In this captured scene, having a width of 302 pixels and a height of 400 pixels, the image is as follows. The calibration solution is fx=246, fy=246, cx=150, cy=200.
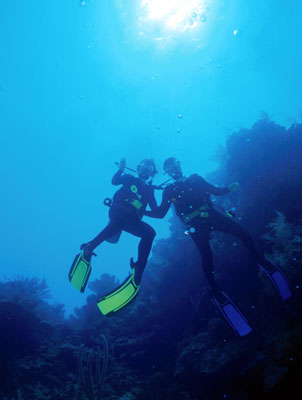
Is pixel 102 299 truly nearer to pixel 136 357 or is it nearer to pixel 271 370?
pixel 136 357

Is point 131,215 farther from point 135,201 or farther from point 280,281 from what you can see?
point 280,281

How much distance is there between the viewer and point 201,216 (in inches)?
224

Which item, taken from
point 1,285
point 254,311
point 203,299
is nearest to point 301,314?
point 254,311

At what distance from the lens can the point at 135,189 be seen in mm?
Answer: 6711

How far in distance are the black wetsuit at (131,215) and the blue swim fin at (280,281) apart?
2.64m

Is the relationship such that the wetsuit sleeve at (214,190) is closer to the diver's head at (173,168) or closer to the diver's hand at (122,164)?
the diver's head at (173,168)

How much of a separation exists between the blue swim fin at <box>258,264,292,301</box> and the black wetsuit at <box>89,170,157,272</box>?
8.66ft

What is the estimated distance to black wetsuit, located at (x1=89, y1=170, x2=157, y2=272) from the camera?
5832 millimetres

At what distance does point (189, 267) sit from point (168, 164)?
12.9ft

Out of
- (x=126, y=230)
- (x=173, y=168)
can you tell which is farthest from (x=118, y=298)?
(x=173, y=168)

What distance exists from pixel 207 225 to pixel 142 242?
1597 millimetres

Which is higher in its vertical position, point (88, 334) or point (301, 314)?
point (88, 334)

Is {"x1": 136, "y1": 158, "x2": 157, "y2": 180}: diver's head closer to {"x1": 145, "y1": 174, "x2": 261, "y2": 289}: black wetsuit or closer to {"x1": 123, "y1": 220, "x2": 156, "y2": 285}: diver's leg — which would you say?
{"x1": 145, "y1": 174, "x2": 261, "y2": 289}: black wetsuit

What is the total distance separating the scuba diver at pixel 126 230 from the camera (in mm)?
5160
